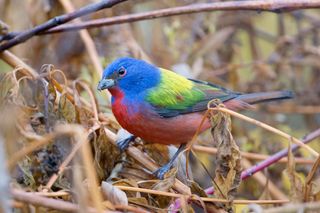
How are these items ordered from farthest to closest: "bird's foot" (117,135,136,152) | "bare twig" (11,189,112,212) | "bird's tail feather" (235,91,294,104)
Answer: "bird's tail feather" (235,91,294,104), "bird's foot" (117,135,136,152), "bare twig" (11,189,112,212)

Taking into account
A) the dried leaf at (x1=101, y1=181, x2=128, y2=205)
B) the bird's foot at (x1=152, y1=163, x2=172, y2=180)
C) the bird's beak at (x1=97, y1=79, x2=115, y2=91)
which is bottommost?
the bird's foot at (x1=152, y1=163, x2=172, y2=180)

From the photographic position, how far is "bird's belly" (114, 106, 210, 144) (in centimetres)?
320

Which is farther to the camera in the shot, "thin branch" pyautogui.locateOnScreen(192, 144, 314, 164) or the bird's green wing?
"thin branch" pyautogui.locateOnScreen(192, 144, 314, 164)

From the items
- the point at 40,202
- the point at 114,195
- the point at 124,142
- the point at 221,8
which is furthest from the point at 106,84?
the point at 40,202

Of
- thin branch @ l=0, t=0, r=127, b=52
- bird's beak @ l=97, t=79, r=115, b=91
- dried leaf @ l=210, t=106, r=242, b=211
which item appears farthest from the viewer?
bird's beak @ l=97, t=79, r=115, b=91

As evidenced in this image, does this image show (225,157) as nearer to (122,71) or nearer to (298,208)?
(298,208)

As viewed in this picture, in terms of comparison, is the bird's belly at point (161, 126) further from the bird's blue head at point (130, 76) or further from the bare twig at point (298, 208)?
the bare twig at point (298, 208)

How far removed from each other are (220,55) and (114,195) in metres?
3.85

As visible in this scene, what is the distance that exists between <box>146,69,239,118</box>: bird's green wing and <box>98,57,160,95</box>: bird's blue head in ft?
0.16

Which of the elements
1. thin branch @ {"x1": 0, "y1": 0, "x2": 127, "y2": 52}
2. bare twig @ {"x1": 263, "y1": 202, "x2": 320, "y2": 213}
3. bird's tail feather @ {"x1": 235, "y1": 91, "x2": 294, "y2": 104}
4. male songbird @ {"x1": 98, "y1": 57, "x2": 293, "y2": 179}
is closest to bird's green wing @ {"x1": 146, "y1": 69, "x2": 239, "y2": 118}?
male songbird @ {"x1": 98, "y1": 57, "x2": 293, "y2": 179}

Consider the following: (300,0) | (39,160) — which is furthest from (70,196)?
(300,0)

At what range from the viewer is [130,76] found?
3537 mm

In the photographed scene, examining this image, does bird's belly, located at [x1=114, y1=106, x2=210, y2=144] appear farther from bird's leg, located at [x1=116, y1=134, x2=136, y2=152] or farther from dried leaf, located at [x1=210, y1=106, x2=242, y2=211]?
dried leaf, located at [x1=210, y1=106, x2=242, y2=211]

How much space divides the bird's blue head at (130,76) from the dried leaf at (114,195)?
1326mm
